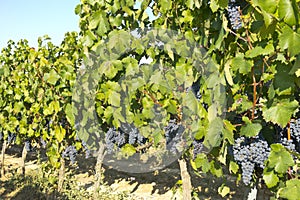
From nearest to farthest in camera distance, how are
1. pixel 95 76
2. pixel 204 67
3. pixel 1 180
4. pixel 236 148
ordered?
1. pixel 236 148
2. pixel 204 67
3. pixel 95 76
4. pixel 1 180

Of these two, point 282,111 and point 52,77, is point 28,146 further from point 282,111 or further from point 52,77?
point 282,111

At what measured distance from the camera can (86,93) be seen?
454cm

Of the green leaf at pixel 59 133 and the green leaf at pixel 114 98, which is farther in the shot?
the green leaf at pixel 59 133

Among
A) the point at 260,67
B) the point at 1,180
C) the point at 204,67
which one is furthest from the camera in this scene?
the point at 1,180

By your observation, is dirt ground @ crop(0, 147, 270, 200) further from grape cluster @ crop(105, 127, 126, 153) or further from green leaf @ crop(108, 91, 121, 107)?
green leaf @ crop(108, 91, 121, 107)

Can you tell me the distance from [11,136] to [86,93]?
4.67m

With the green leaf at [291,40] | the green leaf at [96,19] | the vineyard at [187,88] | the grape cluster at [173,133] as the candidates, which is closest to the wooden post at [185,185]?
the vineyard at [187,88]

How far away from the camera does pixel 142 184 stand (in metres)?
8.17

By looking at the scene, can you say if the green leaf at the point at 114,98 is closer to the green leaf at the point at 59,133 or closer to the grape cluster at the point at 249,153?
the grape cluster at the point at 249,153

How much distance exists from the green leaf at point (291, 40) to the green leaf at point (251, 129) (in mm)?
822

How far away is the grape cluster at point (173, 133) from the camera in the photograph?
3.90 m

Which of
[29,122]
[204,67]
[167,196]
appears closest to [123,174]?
[167,196]

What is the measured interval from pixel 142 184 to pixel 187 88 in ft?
16.1

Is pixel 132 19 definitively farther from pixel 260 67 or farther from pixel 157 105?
pixel 260 67
